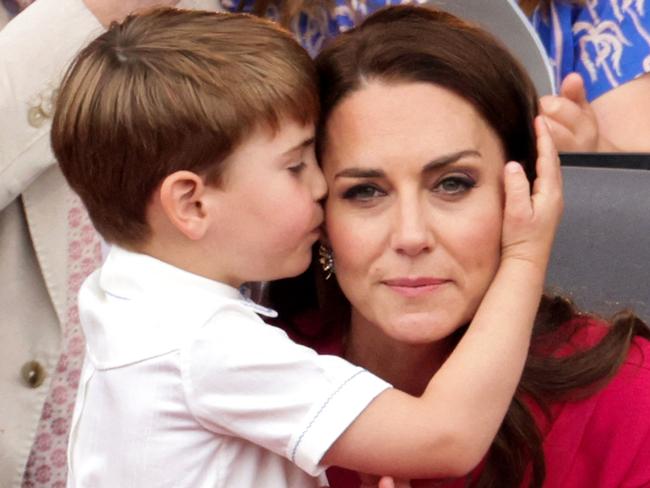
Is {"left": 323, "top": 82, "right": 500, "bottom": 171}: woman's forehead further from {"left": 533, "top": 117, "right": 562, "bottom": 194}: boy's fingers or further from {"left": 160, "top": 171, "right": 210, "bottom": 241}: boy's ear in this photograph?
{"left": 160, "top": 171, "right": 210, "bottom": 241}: boy's ear

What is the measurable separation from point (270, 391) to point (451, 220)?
35 cm

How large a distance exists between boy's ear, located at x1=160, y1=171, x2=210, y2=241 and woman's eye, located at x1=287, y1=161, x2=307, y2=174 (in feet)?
0.42

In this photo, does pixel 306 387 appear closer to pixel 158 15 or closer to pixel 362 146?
pixel 362 146

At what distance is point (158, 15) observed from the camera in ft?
6.71

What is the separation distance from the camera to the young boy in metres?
1.88

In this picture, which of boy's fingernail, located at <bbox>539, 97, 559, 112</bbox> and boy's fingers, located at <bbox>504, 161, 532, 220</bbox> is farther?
boy's fingernail, located at <bbox>539, 97, 559, 112</bbox>

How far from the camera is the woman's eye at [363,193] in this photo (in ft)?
6.86

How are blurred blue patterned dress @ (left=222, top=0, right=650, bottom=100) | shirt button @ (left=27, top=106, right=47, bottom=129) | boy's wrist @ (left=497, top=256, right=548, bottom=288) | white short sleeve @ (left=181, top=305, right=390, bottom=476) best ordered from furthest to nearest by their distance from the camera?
1. blurred blue patterned dress @ (left=222, top=0, right=650, bottom=100)
2. shirt button @ (left=27, top=106, right=47, bottom=129)
3. boy's wrist @ (left=497, top=256, right=548, bottom=288)
4. white short sleeve @ (left=181, top=305, right=390, bottom=476)

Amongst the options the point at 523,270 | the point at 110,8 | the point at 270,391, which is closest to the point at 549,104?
the point at 523,270

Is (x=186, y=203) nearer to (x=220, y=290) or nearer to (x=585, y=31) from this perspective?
(x=220, y=290)

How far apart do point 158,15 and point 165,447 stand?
57 centimetres

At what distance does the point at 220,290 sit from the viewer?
1991 mm

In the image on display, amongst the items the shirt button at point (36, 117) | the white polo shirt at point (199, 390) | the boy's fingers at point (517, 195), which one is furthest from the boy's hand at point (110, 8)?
the boy's fingers at point (517, 195)

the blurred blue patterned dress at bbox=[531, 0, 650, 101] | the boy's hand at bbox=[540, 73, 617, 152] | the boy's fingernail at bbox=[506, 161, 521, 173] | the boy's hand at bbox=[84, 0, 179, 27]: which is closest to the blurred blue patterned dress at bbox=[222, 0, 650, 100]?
the blurred blue patterned dress at bbox=[531, 0, 650, 101]
